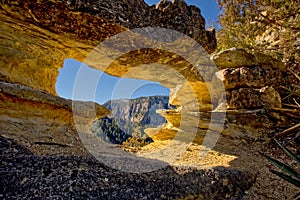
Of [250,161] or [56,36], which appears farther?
[250,161]

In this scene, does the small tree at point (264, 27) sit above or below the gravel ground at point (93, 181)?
above

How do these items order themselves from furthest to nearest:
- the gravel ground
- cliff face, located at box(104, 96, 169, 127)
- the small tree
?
cliff face, located at box(104, 96, 169, 127) < the small tree < the gravel ground

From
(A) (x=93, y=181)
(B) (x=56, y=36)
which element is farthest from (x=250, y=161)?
(B) (x=56, y=36)

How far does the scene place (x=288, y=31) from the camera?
4.64 meters

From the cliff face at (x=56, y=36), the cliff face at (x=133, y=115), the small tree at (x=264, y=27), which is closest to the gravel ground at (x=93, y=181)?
the cliff face at (x=56, y=36)

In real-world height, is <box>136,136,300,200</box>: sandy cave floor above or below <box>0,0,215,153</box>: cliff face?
below

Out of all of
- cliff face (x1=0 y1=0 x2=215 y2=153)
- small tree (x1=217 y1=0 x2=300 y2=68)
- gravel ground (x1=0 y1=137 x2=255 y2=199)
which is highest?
small tree (x1=217 y1=0 x2=300 y2=68)

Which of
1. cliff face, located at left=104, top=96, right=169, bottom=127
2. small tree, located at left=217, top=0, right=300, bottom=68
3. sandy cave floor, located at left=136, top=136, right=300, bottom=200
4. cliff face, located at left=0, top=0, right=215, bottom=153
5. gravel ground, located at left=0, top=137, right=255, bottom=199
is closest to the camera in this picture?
gravel ground, located at left=0, top=137, right=255, bottom=199

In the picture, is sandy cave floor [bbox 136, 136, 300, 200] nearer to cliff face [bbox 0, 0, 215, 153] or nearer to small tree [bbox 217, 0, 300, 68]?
cliff face [bbox 0, 0, 215, 153]

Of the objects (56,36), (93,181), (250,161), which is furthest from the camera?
(250,161)

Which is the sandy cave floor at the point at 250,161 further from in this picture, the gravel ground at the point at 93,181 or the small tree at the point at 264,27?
the small tree at the point at 264,27

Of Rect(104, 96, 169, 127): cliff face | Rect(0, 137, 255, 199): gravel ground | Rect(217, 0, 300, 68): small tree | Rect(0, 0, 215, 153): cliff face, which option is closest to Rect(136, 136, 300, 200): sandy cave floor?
Rect(0, 137, 255, 199): gravel ground

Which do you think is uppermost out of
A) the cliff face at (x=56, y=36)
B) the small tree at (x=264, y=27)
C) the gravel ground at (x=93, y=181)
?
the small tree at (x=264, y=27)

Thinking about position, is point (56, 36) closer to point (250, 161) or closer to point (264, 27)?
point (250, 161)
